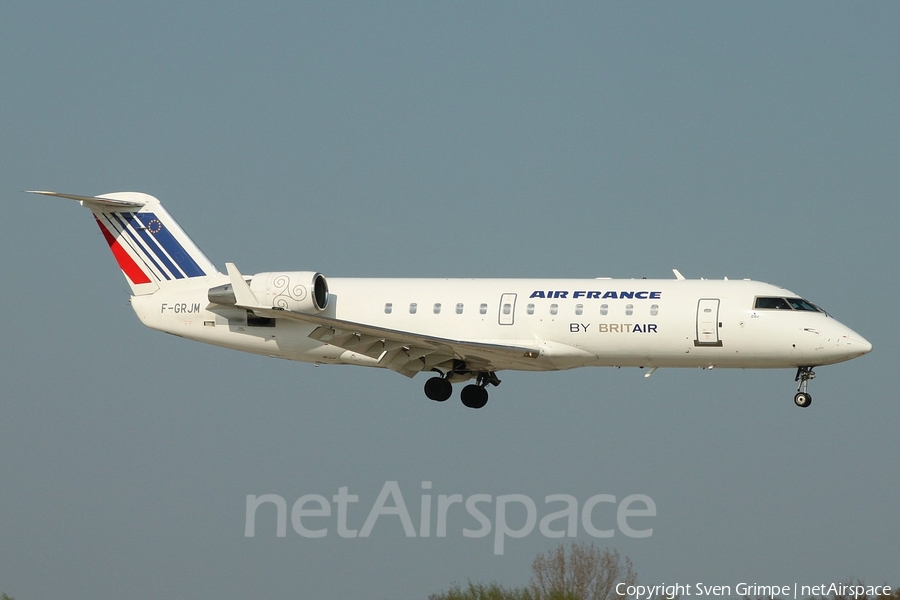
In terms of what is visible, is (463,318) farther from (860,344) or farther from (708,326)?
(860,344)

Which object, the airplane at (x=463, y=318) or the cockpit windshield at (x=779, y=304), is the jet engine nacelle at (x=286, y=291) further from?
the cockpit windshield at (x=779, y=304)

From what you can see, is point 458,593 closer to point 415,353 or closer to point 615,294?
point 415,353

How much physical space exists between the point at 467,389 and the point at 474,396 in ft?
0.95

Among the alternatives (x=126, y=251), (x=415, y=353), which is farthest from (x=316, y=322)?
(x=126, y=251)

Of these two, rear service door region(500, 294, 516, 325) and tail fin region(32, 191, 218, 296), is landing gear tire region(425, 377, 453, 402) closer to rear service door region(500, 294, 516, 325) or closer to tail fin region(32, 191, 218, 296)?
rear service door region(500, 294, 516, 325)

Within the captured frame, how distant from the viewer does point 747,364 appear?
3272 centimetres

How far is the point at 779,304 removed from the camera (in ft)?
107

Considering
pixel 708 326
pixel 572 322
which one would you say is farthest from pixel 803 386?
pixel 572 322

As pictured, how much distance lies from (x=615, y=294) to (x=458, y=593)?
835 centimetres

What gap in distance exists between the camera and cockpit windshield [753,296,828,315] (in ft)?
106

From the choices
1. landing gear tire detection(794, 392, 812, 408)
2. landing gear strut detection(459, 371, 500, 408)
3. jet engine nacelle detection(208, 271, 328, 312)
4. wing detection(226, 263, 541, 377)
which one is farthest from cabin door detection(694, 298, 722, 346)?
jet engine nacelle detection(208, 271, 328, 312)

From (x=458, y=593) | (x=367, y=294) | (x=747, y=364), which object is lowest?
(x=458, y=593)

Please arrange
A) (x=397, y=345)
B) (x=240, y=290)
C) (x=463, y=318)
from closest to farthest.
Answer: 1. (x=240, y=290)
2. (x=397, y=345)
3. (x=463, y=318)

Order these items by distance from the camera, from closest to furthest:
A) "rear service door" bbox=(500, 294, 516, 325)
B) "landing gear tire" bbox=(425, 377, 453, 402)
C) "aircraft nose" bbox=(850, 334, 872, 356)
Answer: "aircraft nose" bbox=(850, 334, 872, 356) → "rear service door" bbox=(500, 294, 516, 325) → "landing gear tire" bbox=(425, 377, 453, 402)
